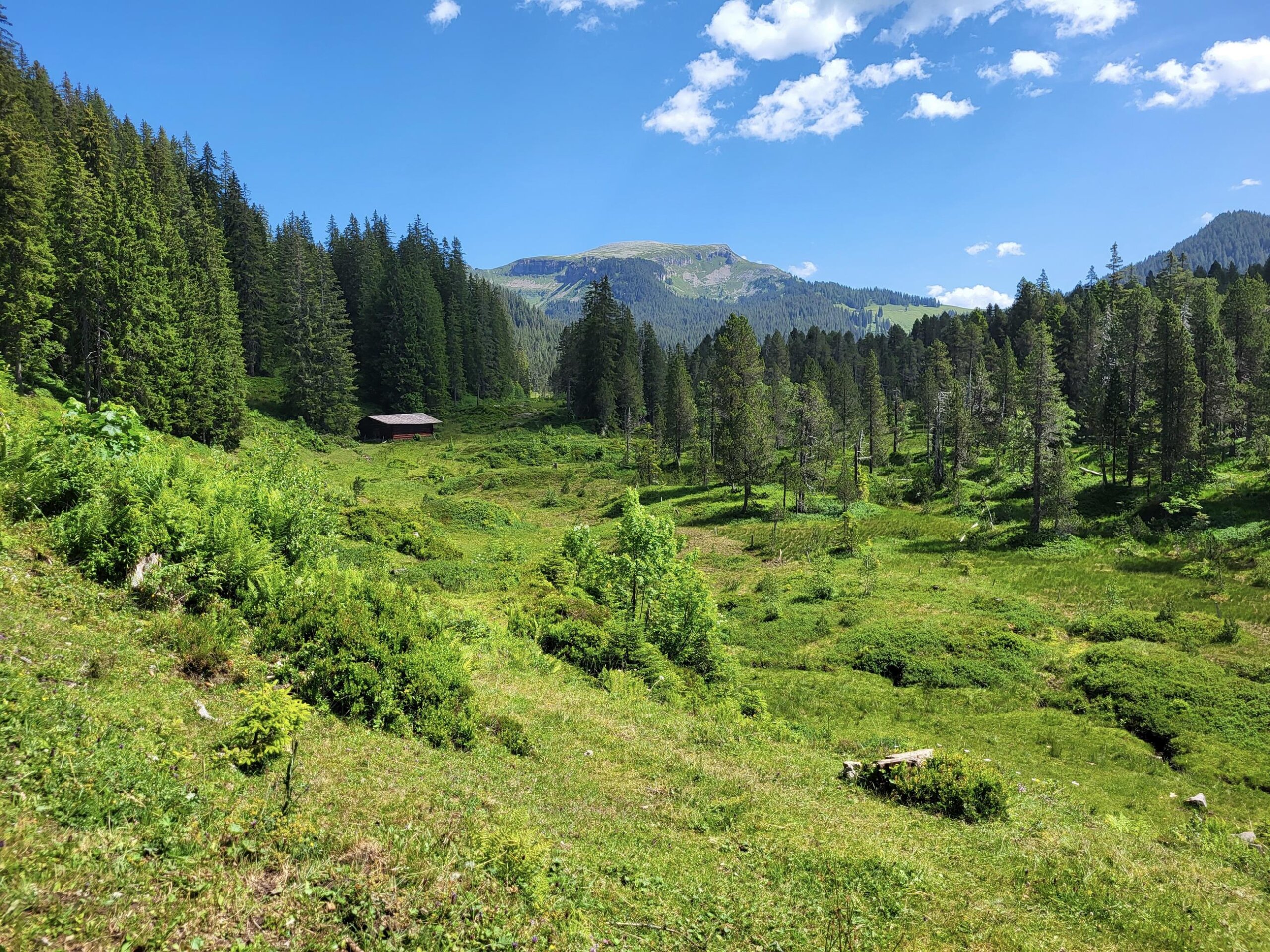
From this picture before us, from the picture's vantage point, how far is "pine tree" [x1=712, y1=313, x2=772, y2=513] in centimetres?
5306

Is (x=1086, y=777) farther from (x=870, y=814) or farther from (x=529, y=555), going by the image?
(x=529, y=555)

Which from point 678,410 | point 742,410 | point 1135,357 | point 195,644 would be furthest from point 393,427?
Result: point 1135,357

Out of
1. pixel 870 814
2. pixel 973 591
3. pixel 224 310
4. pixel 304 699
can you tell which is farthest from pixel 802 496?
pixel 224 310

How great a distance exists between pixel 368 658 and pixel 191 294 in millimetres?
49778

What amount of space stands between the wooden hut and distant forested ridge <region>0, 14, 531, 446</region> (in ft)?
10.2

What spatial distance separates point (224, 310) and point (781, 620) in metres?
56.6

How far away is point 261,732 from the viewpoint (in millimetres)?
6723

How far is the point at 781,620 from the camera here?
89.1ft

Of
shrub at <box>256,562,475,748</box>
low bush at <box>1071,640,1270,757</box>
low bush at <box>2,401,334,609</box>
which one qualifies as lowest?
low bush at <box>1071,640,1270,757</box>

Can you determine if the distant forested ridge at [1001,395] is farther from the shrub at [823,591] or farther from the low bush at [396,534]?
the low bush at [396,534]

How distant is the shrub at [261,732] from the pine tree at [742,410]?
4689 cm

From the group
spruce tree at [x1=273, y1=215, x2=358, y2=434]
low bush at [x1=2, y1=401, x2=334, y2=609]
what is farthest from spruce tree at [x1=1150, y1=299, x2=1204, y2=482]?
spruce tree at [x1=273, y1=215, x2=358, y2=434]

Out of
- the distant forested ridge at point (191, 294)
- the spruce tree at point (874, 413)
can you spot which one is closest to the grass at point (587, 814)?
the distant forested ridge at point (191, 294)

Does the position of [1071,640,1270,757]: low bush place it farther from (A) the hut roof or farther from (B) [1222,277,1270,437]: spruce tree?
(A) the hut roof
